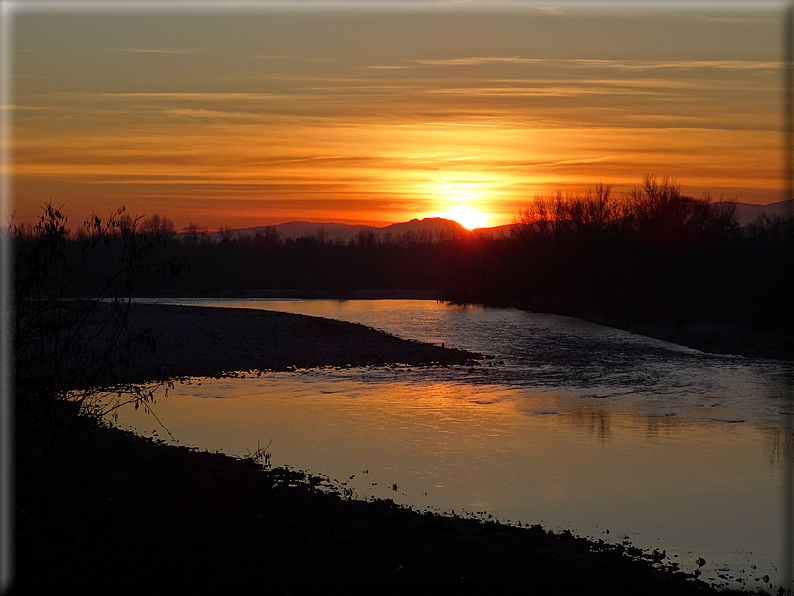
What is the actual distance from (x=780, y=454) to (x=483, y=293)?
79.6 m

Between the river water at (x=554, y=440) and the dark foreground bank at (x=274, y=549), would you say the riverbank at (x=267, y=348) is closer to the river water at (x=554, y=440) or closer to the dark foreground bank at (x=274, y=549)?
the river water at (x=554, y=440)

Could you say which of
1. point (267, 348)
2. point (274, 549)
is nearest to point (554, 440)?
point (274, 549)

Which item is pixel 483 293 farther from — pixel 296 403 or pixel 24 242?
pixel 24 242

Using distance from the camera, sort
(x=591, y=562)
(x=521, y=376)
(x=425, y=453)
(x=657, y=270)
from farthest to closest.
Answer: (x=657, y=270), (x=521, y=376), (x=425, y=453), (x=591, y=562)

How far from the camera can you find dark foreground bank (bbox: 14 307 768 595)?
304 inches

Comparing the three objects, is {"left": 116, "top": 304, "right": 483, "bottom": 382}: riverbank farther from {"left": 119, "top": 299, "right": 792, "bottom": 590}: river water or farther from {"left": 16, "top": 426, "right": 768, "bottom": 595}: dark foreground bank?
{"left": 16, "top": 426, "right": 768, "bottom": 595}: dark foreground bank

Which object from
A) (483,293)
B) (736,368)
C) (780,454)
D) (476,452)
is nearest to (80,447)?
(476,452)

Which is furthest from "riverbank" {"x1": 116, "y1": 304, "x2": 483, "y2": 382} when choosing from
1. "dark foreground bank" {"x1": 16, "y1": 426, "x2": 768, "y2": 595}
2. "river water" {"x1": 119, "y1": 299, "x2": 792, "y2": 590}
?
"dark foreground bank" {"x1": 16, "y1": 426, "x2": 768, "y2": 595}

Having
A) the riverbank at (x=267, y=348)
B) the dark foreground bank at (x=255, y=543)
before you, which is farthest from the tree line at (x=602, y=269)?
the dark foreground bank at (x=255, y=543)

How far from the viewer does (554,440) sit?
56.1 feet

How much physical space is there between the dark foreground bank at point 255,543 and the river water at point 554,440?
50.8 inches

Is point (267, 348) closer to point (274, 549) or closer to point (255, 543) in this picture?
point (255, 543)

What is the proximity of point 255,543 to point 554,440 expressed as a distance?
9.87m

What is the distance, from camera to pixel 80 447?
12.5 meters
